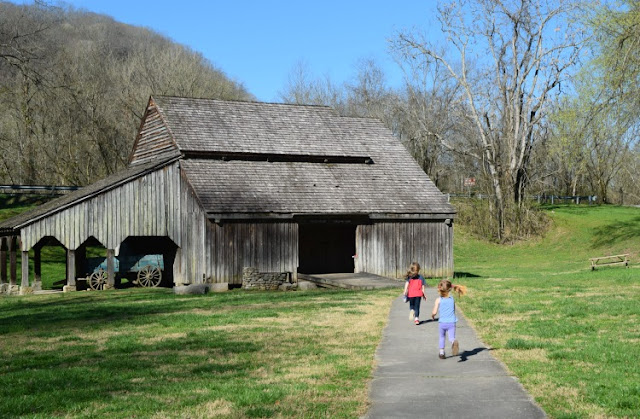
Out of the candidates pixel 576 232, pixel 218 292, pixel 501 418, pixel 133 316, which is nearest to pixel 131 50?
pixel 576 232

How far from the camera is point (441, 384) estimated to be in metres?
10.9

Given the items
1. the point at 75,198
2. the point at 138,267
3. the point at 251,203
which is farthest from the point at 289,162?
the point at 75,198

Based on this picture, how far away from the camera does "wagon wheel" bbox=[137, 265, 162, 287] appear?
3425cm

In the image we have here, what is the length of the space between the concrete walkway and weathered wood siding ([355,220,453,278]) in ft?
60.3

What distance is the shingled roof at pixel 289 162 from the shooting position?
32688 mm

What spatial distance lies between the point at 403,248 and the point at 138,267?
37.8 ft

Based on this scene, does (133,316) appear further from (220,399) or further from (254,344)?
(220,399)

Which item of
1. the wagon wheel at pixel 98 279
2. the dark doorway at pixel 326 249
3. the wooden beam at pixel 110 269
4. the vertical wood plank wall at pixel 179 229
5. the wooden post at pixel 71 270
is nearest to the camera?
the vertical wood plank wall at pixel 179 229

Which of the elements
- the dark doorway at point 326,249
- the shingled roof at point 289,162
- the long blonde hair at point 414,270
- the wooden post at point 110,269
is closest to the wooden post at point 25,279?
the wooden post at point 110,269

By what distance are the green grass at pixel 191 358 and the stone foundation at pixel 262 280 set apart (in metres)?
7.03

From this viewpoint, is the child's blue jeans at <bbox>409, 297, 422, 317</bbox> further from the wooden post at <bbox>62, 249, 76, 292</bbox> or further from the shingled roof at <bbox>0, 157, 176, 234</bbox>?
the wooden post at <bbox>62, 249, 76, 292</bbox>

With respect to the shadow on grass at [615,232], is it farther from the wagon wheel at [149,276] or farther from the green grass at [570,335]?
the wagon wheel at [149,276]

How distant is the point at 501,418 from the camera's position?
8906 millimetres

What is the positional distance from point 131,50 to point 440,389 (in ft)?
282
